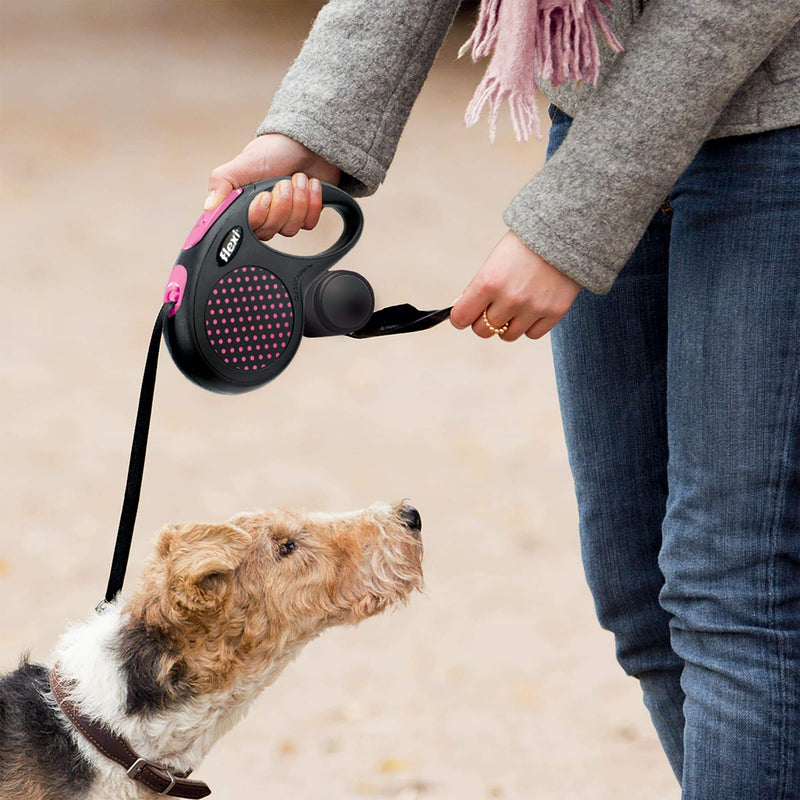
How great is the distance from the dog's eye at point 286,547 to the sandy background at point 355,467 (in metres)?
1.13

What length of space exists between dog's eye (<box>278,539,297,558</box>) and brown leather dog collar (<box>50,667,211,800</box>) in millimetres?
533

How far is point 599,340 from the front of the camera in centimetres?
196

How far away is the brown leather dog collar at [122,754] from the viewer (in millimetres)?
2203

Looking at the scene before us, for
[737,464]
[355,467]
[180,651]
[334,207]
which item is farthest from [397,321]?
[355,467]

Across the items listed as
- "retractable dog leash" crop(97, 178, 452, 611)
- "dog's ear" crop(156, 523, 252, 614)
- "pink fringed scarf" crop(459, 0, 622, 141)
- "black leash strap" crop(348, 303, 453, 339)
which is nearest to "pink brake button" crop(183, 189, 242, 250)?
"retractable dog leash" crop(97, 178, 452, 611)

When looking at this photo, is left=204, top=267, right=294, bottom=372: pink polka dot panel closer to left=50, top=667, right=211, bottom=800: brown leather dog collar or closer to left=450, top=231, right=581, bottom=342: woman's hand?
left=450, top=231, right=581, bottom=342: woman's hand

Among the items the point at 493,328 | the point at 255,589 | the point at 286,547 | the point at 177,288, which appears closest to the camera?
the point at 493,328

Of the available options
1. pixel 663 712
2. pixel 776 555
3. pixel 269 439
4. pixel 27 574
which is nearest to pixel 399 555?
pixel 663 712

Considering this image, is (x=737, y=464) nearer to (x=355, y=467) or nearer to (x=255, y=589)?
(x=255, y=589)

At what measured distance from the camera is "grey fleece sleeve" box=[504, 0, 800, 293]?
1504 mm

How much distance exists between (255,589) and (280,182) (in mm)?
956

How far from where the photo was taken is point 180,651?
2.27 m

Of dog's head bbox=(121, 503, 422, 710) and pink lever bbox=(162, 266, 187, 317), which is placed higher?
pink lever bbox=(162, 266, 187, 317)

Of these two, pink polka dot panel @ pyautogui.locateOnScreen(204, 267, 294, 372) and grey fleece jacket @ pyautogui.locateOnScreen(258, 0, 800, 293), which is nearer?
grey fleece jacket @ pyautogui.locateOnScreen(258, 0, 800, 293)
